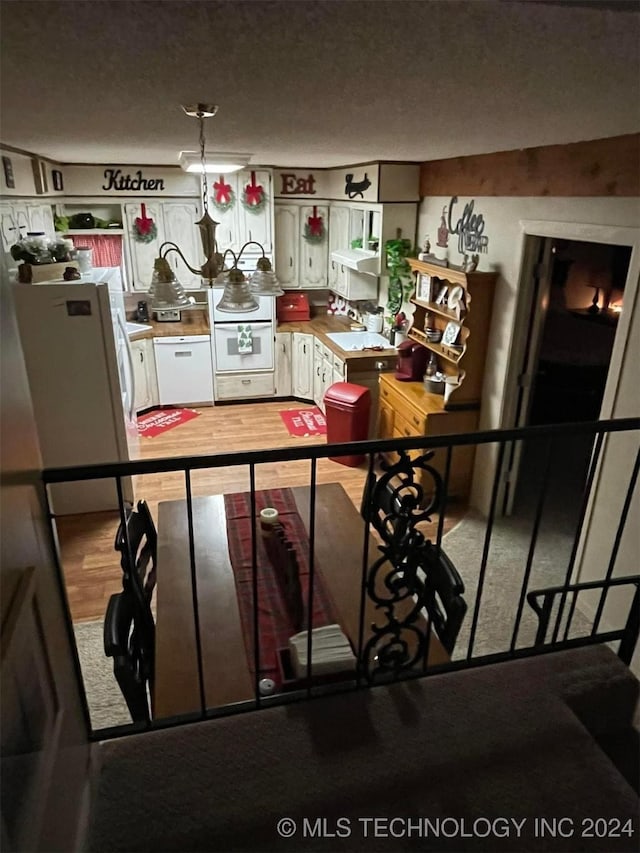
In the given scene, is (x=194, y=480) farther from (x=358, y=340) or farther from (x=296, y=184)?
(x=296, y=184)

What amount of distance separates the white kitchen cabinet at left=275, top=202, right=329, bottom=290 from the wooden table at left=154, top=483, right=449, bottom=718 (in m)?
4.10

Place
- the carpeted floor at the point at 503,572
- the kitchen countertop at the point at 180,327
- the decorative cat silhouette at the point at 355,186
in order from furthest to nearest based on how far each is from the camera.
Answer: the kitchen countertop at the point at 180,327 < the decorative cat silhouette at the point at 355,186 < the carpeted floor at the point at 503,572

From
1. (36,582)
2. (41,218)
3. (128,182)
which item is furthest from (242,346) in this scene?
(36,582)

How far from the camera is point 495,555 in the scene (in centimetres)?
363

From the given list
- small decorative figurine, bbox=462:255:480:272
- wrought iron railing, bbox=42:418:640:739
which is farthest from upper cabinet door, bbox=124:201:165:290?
wrought iron railing, bbox=42:418:640:739

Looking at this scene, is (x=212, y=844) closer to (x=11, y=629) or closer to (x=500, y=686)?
(x=11, y=629)

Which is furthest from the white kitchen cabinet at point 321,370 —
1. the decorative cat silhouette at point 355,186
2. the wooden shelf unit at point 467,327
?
the decorative cat silhouette at point 355,186

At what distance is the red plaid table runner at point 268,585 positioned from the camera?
1860mm

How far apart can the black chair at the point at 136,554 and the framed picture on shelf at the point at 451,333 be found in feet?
8.47

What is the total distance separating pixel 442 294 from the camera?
4.23m

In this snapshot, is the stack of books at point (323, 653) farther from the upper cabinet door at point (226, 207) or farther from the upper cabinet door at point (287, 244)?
the upper cabinet door at point (287, 244)

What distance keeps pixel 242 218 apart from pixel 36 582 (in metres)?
5.25

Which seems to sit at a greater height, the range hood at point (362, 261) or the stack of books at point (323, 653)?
the range hood at point (362, 261)

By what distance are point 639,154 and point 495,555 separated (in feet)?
7.67
